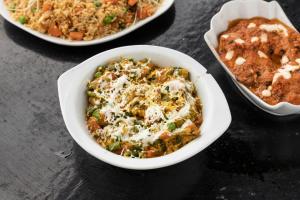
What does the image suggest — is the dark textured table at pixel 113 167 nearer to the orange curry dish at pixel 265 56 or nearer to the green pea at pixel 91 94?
the orange curry dish at pixel 265 56

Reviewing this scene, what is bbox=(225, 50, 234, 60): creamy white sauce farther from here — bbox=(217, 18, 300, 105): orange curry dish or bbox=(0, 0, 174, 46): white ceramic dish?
bbox=(0, 0, 174, 46): white ceramic dish

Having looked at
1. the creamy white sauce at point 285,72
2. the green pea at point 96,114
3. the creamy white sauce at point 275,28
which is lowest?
the creamy white sauce at point 285,72

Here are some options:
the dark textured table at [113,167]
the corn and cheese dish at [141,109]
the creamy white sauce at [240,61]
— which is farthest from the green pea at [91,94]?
the creamy white sauce at [240,61]

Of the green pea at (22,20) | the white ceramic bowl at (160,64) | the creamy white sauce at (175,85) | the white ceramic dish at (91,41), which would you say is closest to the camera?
the white ceramic bowl at (160,64)

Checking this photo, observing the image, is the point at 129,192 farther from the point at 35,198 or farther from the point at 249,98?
the point at 249,98

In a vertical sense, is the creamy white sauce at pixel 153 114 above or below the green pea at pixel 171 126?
above

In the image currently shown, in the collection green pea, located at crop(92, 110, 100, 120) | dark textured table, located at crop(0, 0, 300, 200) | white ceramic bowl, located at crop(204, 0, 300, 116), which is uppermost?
green pea, located at crop(92, 110, 100, 120)

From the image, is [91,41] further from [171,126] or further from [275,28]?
[275,28]

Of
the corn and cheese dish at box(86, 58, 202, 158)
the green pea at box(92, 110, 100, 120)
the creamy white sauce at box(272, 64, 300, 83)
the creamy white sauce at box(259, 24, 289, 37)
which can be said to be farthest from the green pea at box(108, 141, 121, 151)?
the creamy white sauce at box(259, 24, 289, 37)
